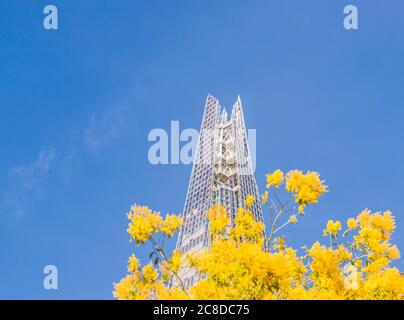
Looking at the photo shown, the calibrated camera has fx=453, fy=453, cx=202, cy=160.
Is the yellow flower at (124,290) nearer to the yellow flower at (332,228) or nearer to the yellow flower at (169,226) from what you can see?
the yellow flower at (169,226)

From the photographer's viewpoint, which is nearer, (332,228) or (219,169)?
(332,228)

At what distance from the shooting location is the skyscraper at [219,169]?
8512cm

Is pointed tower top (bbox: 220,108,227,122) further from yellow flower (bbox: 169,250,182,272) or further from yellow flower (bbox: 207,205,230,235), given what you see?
yellow flower (bbox: 169,250,182,272)

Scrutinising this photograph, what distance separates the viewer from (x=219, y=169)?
3588 inches

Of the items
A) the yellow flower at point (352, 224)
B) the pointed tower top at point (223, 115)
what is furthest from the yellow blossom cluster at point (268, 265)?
the pointed tower top at point (223, 115)

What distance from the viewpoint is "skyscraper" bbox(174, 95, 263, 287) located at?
85125 millimetres

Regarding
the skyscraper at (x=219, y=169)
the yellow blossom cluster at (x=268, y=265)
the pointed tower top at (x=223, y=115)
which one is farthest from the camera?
the pointed tower top at (x=223, y=115)

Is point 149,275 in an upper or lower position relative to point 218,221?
lower

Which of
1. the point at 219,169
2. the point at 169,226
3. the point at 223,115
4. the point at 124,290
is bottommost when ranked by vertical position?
the point at 124,290

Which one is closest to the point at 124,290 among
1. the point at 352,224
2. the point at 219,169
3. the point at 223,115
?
the point at 352,224

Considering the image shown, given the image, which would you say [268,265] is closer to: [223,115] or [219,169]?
[219,169]

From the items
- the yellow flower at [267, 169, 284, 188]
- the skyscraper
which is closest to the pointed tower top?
the skyscraper
